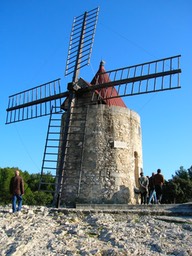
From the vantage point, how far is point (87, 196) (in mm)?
9508

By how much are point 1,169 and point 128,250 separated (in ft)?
Result: 104

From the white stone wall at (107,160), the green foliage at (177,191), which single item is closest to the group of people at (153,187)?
the white stone wall at (107,160)

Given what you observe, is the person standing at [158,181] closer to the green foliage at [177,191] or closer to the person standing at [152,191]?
the person standing at [152,191]

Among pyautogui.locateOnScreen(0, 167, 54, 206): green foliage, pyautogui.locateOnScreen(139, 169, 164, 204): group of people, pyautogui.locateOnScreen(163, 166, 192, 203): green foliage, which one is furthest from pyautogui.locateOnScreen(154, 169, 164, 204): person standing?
pyautogui.locateOnScreen(0, 167, 54, 206): green foliage

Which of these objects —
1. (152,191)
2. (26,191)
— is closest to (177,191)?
(26,191)

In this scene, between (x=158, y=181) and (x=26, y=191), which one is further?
(x=26, y=191)

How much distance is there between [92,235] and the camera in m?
5.36

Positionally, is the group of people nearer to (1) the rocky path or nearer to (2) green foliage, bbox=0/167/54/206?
(1) the rocky path

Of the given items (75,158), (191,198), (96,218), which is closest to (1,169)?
(191,198)

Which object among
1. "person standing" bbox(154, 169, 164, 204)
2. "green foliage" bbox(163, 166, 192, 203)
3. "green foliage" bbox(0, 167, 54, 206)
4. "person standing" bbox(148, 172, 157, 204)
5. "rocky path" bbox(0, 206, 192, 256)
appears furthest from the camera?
"green foliage" bbox(0, 167, 54, 206)

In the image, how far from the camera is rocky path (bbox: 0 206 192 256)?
448 centimetres

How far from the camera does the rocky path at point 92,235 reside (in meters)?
4.48

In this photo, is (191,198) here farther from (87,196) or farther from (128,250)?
(128,250)

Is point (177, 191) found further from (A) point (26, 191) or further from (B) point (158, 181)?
(B) point (158, 181)
